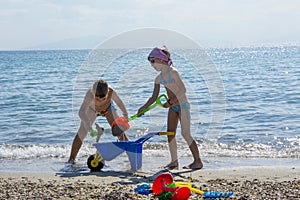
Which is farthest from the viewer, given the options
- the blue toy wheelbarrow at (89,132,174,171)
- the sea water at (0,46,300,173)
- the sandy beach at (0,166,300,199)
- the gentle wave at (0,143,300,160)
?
the gentle wave at (0,143,300,160)

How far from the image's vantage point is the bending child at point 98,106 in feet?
22.8

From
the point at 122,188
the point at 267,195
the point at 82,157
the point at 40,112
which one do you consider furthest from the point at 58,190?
the point at 40,112

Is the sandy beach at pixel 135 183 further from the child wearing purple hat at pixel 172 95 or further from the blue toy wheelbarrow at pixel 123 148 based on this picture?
the child wearing purple hat at pixel 172 95

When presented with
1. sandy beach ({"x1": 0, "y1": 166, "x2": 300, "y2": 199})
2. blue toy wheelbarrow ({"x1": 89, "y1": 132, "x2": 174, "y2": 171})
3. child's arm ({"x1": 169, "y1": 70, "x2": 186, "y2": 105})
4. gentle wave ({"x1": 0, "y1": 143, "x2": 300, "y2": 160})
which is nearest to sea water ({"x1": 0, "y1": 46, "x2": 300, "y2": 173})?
gentle wave ({"x1": 0, "y1": 143, "x2": 300, "y2": 160})

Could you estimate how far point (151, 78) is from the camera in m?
8.81

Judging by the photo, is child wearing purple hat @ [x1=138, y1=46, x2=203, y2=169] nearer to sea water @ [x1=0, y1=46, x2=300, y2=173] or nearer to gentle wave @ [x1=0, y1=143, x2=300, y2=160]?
sea water @ [x1=0, y1=46, x2=300, y2=173]

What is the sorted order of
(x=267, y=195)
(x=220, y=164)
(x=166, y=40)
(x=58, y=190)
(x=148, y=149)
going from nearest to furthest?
(x=267, y=195), (x=58, y=190), (x=166, y=40), (x=220, y=164), (x=148, y=149)

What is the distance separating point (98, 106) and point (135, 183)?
1688 millimetres

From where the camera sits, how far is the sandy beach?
529 cm

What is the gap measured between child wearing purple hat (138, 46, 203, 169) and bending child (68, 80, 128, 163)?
0.54 metres

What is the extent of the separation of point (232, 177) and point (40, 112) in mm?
9263

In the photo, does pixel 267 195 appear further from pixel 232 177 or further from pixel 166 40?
pixel 166 40

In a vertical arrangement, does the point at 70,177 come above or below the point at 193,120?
below

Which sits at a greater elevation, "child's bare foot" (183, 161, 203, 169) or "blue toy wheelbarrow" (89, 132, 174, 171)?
"blue toy wheelbarrow" (89, 132, 174, 171)
